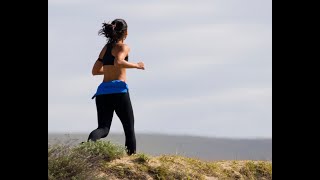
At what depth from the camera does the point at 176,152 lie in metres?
11.4

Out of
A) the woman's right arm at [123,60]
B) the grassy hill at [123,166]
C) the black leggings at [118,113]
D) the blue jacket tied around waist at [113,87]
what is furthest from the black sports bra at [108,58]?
the grassy hill at [123,166]

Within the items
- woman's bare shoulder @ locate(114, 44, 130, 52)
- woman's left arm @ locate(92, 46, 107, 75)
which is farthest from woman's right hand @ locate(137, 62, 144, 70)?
woman's left arm @ locate(92, 46, 107, 75)

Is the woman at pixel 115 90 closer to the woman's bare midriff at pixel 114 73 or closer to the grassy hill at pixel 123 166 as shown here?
the woman's bare midriff at pixel 114 73

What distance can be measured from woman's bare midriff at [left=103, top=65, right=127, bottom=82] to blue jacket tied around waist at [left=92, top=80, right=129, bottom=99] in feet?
0.25

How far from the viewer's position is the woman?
1080 centimetres

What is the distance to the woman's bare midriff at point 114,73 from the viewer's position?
35.4 ft

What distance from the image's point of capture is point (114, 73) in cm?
1083

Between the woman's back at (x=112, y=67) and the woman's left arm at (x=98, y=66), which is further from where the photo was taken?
the woman's left arm at (x=98, y=66)

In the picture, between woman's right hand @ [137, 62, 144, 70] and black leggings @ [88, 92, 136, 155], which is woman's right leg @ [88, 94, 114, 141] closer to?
black leggings @ [88, 92, 136, 155]
